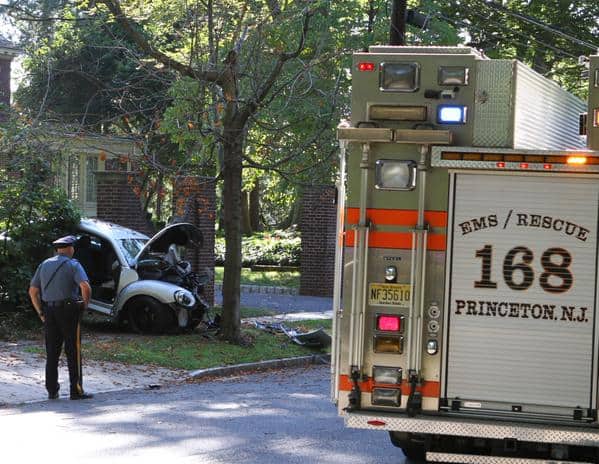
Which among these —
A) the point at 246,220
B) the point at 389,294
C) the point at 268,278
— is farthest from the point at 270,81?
the point at 246,220

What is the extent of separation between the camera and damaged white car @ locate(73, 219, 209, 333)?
18.0 meters

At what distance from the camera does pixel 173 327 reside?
18.2 m

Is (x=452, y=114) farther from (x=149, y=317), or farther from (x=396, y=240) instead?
(x=149, y=317)

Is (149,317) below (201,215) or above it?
below

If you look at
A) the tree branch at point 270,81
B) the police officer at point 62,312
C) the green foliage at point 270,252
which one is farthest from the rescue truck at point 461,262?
the green foliage at point 270,252

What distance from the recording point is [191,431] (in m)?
10.1

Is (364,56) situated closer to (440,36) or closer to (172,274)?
(172,274)

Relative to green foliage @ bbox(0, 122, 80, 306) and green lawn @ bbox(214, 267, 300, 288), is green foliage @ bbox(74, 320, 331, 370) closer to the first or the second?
green foliage @ bbox(0, 122, 80, 306)

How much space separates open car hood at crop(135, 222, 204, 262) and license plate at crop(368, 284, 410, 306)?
35.5ft

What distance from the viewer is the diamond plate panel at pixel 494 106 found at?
7.32 metres

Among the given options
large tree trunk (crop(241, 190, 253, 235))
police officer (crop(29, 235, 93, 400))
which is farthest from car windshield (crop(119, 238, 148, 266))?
large tree trunk (crop(241, 190, 253, 235))

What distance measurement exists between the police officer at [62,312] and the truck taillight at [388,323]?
5.68m

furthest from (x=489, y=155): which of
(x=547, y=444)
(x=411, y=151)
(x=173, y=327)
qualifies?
(x=173, y=327)

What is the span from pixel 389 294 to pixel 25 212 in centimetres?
1219
